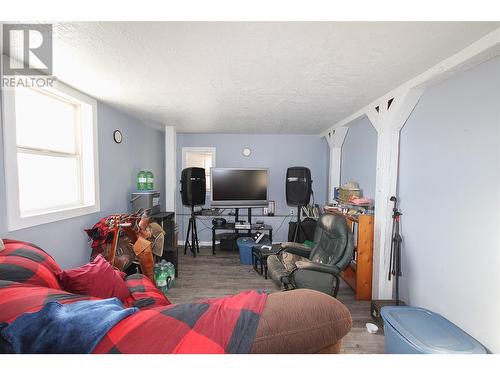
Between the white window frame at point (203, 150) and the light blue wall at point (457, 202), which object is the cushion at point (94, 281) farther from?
the white window frame at point (203, 150)

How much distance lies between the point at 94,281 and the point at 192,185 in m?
2.32

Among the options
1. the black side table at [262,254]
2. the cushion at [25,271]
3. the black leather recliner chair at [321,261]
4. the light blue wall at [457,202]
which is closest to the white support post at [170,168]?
the black side table at [262,254]

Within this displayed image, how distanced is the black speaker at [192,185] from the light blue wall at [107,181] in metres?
0.73

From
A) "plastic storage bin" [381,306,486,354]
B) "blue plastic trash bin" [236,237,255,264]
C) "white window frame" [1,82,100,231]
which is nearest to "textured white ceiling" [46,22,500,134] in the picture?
"white window frame" [1,82,100,231]

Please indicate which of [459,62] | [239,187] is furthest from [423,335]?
[239,187]

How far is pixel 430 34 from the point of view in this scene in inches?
48.1

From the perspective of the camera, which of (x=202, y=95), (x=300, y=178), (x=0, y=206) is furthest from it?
(x=300, y=178)

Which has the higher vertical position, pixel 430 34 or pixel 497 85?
Answer: pixel 430 34

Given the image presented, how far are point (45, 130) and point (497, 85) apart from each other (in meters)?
3.63

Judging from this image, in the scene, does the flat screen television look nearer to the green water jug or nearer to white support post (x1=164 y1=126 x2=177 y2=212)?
white support post (x1=164 y1=126 x2=177 y2=212)
